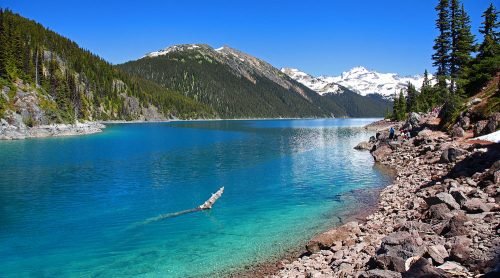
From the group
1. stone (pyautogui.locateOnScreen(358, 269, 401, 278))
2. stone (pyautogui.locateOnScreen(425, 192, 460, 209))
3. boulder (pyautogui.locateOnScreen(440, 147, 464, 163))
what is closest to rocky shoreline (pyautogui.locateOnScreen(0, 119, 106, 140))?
boulder (pyautogui.locateOnScreen(440, 147, 464, 163))

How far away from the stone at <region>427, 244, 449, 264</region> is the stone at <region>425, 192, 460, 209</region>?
27.3 ft

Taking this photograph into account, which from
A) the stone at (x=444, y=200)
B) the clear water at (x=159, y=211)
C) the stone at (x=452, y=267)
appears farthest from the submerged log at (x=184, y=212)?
the stone at (x=452, y=267)

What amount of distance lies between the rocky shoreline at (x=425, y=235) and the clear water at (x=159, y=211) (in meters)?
3.42

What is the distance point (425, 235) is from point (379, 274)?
18.9 feet

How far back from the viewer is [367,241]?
2247 centimetres

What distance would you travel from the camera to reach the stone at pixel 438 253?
16.5 meters

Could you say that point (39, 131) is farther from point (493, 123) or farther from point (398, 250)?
point (398, 250)

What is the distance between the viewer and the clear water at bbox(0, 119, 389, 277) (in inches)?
910

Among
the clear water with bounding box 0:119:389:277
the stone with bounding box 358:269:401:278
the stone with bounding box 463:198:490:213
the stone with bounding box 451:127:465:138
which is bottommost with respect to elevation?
the clear water with bounding box 0:119:389:277

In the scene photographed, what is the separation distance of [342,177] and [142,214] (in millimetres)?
27374

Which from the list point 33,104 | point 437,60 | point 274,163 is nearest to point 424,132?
point 437,60

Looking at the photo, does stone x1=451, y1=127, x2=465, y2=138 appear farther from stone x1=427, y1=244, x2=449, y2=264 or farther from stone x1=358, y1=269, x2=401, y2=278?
stone x1=358, y1=269, x2=401, y2=278

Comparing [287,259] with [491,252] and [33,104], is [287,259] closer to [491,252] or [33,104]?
[491,252]

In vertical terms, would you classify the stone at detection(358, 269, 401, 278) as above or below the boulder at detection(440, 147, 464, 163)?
below
